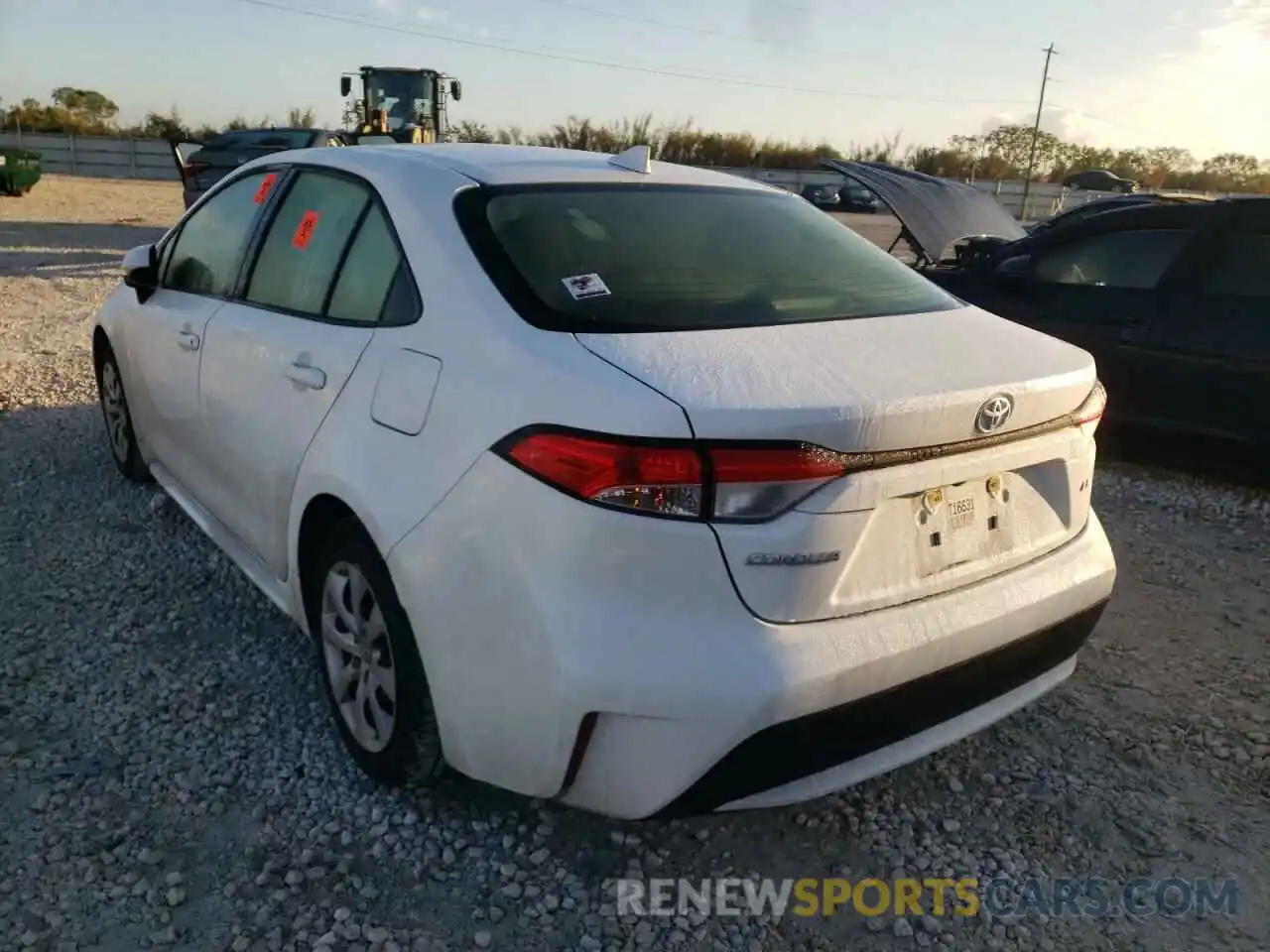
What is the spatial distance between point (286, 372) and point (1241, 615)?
3.50m

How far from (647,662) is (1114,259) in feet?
15.7

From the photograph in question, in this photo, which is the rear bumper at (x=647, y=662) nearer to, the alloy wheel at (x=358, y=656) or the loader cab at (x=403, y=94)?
the alloy wheel at (x=358, y=656)

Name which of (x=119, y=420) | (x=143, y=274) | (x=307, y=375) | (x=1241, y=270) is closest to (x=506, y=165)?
(x=307, y=375)

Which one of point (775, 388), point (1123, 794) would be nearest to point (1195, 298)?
point (1123, 794)

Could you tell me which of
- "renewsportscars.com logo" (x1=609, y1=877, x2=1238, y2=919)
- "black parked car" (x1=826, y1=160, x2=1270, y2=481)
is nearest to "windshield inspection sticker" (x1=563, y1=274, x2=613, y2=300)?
"renewsportscars.com logo" (x1=609, y1=877, x2=1238, y2=919)

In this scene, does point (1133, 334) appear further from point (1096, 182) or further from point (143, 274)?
point (1096, 182)

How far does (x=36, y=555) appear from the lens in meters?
3.92

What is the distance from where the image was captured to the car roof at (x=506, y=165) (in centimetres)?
270

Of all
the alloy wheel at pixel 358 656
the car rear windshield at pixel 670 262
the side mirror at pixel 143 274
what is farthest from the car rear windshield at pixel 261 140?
the alloy wheel at pixel 358 656

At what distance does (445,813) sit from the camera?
2486 mm

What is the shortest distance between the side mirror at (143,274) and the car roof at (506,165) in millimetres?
1041

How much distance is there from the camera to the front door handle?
2.57 metres

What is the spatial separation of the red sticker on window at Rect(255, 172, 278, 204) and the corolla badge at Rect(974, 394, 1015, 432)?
2.41m

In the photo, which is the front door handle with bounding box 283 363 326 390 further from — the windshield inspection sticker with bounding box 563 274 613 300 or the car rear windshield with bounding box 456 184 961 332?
the windshield inspection sticker with bounding box 563 274 613 300
